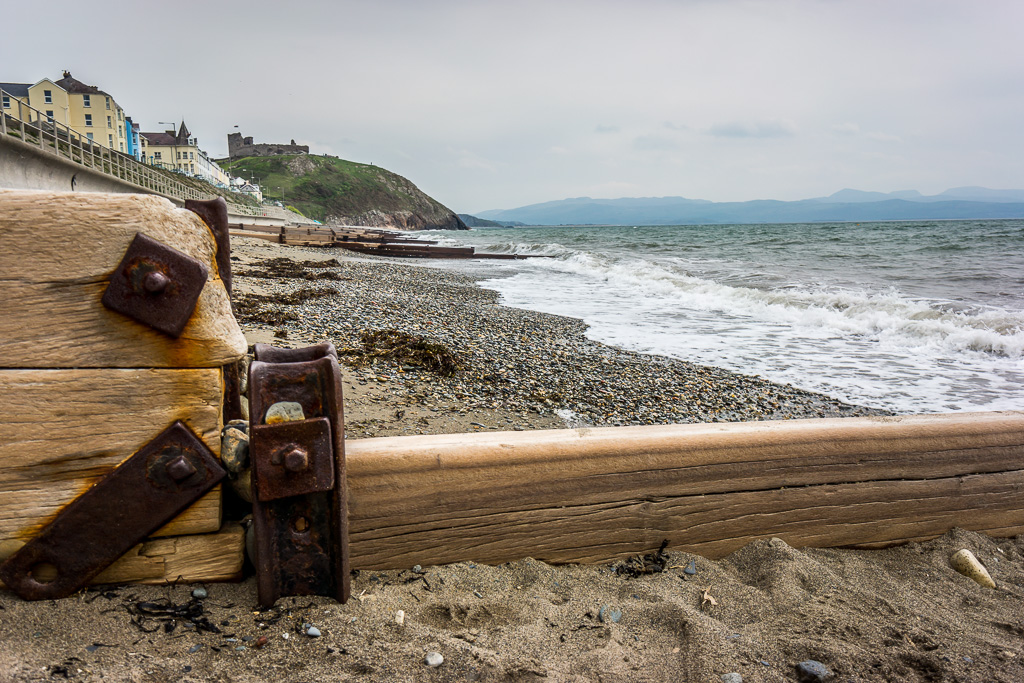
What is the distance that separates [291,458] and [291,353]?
34 cm

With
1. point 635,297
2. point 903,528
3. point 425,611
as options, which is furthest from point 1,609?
point 635,297

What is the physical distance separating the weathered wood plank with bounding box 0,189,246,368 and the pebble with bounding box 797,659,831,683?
157 centimetres

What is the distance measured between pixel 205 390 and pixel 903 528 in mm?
2069

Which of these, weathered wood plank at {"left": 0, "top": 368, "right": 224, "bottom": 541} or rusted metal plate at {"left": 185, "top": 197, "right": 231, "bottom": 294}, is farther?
rusted metal plate at {"left": 185, "top": 197, "right": 231, "bottom": 294}

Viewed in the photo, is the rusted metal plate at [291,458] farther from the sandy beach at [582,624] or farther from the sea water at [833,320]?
the sea water at [833,320]

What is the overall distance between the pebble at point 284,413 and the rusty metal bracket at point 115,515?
0.16 meters

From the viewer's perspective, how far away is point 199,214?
1.23 meters

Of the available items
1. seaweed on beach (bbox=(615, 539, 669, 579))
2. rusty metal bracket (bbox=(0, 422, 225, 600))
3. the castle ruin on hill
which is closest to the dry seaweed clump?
seaweed on beach (bbox=(615, 539, 669, 579))

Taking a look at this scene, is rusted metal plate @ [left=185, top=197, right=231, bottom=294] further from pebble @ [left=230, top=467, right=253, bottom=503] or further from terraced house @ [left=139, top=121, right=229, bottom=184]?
terraced house @ [left=139, top=121, right=229, bottom=184]

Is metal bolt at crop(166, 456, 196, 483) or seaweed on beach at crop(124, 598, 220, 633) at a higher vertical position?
metal bolt at crop(166, 456, 196, 483)

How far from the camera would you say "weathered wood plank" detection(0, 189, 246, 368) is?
1.07 meters

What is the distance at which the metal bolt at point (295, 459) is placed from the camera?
45.6 inches

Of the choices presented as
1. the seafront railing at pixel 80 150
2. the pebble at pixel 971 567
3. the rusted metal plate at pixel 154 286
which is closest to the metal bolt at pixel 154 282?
the rusted metal plate at pixel 154 286

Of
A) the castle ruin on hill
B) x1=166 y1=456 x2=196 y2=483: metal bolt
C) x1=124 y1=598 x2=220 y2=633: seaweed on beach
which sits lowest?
x1=124 y1=598 x2=220 y2=633: seaweed on beach
